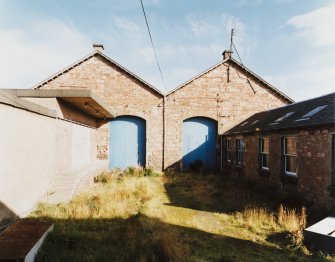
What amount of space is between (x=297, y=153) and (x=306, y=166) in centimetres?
65

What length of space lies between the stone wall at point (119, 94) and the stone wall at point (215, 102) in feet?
2.06

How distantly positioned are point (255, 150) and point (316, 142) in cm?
423

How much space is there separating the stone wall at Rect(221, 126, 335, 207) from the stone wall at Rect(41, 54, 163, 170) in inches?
254

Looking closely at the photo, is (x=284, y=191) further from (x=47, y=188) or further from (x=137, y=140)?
(x=137, y=140)

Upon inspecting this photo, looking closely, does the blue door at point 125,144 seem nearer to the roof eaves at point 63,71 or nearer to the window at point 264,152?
the roof eaves at point 63,71

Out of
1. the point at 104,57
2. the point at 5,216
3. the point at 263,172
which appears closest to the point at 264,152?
the point at 263,172

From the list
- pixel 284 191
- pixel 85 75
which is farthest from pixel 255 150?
pixel 85 75

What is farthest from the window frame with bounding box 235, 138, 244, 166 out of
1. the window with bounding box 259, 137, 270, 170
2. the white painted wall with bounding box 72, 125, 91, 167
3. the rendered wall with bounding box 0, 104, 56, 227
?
the rendered wall with bounding box 0, 104, 56, 227

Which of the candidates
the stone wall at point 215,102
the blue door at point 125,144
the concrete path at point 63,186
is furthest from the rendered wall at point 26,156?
the stone wall at point 215,102

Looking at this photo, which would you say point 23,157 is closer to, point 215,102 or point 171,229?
point 171,229

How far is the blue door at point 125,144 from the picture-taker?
17.1 m


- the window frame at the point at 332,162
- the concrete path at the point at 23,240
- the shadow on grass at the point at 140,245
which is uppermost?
the window frame at the point at 332,162

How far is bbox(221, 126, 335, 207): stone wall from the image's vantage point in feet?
26.4

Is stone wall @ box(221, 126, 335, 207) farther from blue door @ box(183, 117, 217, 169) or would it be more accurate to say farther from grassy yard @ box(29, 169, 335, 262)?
blue door @ box(183, 117, 217, 169)
